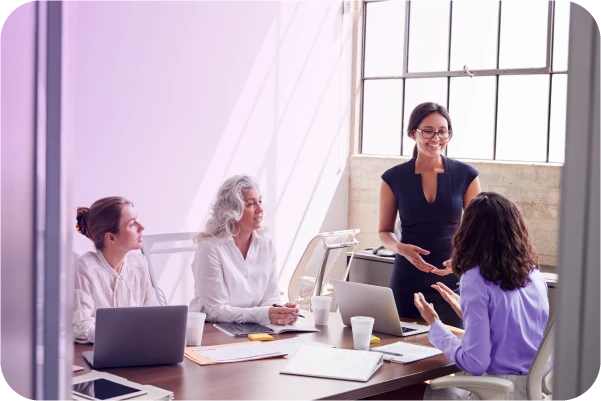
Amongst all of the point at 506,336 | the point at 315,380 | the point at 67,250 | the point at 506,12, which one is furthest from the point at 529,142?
the point at 67,250

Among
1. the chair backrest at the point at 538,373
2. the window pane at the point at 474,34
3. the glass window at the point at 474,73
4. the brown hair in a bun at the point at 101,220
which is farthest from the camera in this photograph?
the window pane at the point at 474,34

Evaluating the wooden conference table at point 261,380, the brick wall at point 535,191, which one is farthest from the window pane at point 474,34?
the wooden conference table at point 261,380

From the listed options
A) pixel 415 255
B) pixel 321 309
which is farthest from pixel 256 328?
pixel 415 255

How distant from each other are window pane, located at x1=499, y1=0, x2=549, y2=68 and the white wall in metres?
1.42

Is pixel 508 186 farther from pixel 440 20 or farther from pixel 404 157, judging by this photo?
pixel 440 20

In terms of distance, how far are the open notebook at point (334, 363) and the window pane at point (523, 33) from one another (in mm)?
3468

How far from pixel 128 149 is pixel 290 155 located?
1537 millimetres

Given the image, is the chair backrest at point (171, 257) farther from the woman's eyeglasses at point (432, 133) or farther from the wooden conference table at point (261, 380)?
the woman's eyeglasses at point (432, 133)

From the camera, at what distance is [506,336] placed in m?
2.50

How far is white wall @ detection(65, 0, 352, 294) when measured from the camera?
4.58m

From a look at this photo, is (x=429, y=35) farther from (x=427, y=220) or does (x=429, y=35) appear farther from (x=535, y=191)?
(x=427, y=220)

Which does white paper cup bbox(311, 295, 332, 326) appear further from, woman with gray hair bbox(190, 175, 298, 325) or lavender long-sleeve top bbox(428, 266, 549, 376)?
lavender long-sleeve top bbox(428, 266, 549, 376)

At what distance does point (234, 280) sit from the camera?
3.26 m

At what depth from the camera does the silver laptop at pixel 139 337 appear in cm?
233
